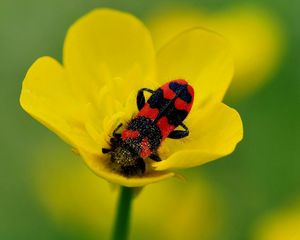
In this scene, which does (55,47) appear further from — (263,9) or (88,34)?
(88,34)

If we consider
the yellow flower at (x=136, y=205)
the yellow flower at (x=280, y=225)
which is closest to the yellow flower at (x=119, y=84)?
the yellow flower at (x=280, y=225)

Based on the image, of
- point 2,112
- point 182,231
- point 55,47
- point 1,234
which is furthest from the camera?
point 55,47

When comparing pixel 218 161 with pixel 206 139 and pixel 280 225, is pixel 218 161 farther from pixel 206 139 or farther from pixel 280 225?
pixel 206 139

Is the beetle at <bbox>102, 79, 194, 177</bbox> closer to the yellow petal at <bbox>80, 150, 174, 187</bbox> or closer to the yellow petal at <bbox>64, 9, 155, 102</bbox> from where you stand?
the yellow petal at <bbox>80, 150, 174, 187</bbox>

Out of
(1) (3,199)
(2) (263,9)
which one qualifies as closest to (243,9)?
(2) (263,9)

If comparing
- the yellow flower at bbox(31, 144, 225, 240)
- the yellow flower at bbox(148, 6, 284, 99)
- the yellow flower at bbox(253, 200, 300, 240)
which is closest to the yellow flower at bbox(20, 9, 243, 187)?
the yellow flower at bbox(253, 200, 300, 240)
